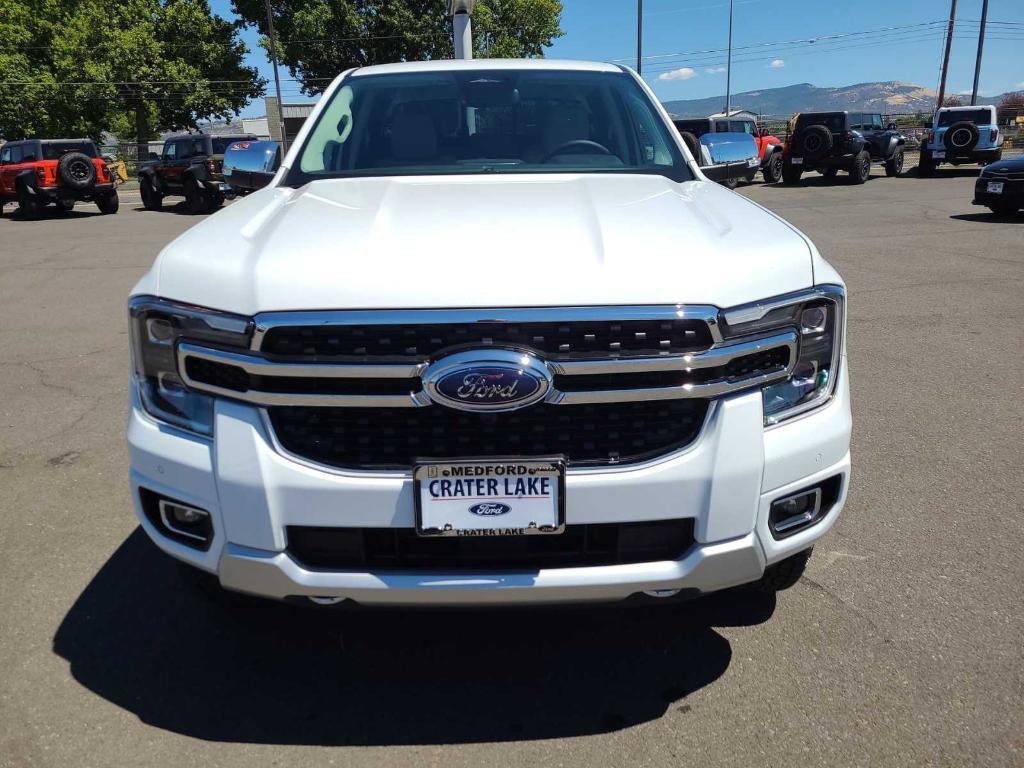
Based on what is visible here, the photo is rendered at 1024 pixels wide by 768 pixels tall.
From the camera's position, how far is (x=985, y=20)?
113 ft

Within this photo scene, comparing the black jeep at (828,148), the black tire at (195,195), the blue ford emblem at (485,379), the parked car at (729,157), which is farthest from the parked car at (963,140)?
the blue ford emblem at (485,379)

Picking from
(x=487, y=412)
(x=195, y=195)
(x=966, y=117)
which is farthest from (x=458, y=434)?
(x=966, y=117)

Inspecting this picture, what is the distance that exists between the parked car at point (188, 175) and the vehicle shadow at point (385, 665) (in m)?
17.3

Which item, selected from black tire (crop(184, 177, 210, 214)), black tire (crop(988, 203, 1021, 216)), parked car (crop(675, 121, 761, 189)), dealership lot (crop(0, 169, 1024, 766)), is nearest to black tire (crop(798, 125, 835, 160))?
black tire (crop(988, 203, 1021, 216))

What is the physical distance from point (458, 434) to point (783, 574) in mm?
1244

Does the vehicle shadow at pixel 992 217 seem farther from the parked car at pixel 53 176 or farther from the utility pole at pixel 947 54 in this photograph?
the utility pole at pixel 947 54

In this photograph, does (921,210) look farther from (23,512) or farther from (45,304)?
(23,512)

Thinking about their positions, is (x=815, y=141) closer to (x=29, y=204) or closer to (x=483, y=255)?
(x=29, y=204)

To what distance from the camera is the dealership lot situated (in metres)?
2.24

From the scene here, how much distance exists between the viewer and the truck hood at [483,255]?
2.01m

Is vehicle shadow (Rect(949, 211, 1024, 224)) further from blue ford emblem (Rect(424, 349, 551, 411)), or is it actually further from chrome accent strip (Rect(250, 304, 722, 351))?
blue ford emblem (Rect(424, 349, 551, 411))

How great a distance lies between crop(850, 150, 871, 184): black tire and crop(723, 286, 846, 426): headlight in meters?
20.7

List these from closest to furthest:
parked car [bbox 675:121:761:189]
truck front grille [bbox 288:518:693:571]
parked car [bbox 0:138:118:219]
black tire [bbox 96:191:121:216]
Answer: truck front grille [bbox 288:518:693:571]
parked car [bbox 675:121:761:189]
parked car [bbox 0:138:118:219]
black tire [bbox 96:191:121:216]

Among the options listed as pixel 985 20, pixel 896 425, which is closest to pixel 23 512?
pixel 896 425
